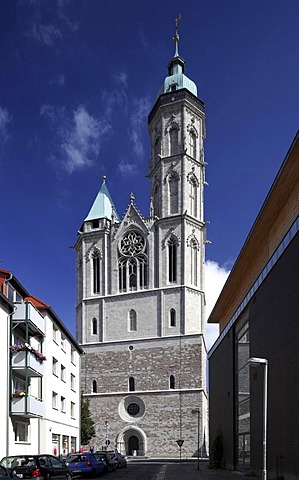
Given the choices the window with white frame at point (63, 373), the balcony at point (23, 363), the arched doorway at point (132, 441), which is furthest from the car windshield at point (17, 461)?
the arched doorway at point (132, 441)

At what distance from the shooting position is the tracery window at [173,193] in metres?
73.4

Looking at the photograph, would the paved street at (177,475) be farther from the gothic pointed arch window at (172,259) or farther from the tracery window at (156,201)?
the tracery window at (156,201)

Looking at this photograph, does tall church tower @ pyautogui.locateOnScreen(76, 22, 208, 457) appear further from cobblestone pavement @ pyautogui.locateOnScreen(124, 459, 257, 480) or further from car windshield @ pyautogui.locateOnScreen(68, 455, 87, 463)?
car windshield @ pyautogui.locateOnScreen(68, 455, 87, 463)

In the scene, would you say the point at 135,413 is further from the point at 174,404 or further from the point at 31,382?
the point at 31,382

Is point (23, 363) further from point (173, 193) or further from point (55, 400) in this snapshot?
point (173, 193)

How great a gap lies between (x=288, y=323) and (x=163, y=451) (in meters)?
49.9

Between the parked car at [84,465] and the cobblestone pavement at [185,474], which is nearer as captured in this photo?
the cobblestone pavement at [185,474]

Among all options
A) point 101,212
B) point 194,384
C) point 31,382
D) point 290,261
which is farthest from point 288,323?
point 101,212

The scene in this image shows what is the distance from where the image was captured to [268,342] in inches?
961

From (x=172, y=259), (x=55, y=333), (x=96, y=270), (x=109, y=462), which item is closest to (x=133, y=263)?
(x=172, y=259)

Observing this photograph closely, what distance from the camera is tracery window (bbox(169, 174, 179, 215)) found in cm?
7338

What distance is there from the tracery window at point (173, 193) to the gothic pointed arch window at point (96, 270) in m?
11.2

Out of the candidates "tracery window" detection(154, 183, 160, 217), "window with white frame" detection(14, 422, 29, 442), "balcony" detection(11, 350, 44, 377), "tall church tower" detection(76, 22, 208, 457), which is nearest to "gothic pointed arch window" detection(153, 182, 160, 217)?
"tracery window" detection(154, 183, 160, 217)

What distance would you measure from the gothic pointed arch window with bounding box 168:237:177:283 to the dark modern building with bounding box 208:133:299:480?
105ft
